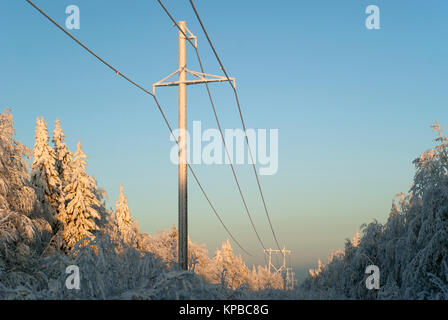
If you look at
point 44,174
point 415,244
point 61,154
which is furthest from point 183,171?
point 61,154

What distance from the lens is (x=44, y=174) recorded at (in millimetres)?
27625

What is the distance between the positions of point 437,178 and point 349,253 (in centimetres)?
604

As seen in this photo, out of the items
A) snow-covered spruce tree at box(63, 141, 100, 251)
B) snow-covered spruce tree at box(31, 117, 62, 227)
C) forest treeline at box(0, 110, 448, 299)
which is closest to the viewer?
forest treeline at box(0, 110, 448, 299)

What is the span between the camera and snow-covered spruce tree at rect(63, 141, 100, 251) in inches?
1052

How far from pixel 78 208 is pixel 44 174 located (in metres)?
3.34

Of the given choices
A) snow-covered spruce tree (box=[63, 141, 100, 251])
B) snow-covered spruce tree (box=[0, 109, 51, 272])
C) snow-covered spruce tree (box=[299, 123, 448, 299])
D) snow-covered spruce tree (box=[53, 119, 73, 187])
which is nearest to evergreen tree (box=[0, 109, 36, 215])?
snow-covered spruce tree (box=[0, 109, 51, 272])

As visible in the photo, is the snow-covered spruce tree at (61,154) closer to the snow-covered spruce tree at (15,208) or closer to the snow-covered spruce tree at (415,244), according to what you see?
the snow-covered spruce tree at (15,208)

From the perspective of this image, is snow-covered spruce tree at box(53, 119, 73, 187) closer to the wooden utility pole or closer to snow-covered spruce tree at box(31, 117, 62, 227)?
snow-covered spruce tree at box(31, 117, 62, 227)

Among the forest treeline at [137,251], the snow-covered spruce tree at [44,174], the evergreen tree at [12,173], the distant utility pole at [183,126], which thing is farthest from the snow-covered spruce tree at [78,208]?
the distant utility pole at [183,126]

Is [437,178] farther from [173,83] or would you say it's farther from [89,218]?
[89,218]

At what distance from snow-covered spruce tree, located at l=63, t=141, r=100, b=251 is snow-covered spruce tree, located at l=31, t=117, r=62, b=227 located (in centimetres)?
96
